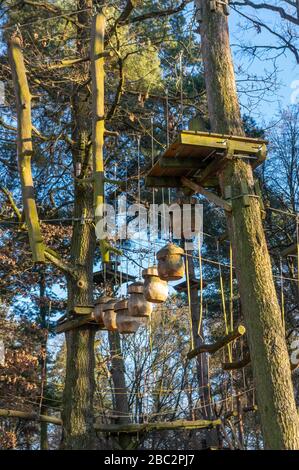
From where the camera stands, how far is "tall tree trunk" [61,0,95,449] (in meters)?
7.94

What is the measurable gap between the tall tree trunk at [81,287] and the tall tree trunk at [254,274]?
2054mm

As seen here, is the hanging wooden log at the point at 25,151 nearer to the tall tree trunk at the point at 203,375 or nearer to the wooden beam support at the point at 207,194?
the wooden beam support at the point at 207,194

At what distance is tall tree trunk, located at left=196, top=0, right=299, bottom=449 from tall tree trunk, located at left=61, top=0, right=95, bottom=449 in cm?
205

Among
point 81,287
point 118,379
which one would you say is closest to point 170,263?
point 81,287

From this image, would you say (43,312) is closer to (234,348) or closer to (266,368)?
(234,348)

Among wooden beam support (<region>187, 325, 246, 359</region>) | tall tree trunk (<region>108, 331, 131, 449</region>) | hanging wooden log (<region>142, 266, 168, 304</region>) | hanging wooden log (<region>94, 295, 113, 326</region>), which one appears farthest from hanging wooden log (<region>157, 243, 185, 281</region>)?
tall tree trunk (<region>108, 331, 131, 449</region>)

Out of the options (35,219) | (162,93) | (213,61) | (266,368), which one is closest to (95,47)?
(213,61)

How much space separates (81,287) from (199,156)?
11.0 feet

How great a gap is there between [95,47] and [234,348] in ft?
32.0

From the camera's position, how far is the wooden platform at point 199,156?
18.1 feet

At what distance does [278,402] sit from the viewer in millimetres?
4941

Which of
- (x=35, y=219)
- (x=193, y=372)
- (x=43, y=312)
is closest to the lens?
(x=35, y=219)

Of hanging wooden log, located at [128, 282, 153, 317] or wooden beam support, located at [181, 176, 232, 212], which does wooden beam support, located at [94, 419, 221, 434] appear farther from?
wooden beam support, located at [181, 176, 232, 212]

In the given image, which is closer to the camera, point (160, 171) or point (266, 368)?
point (266, 368)
